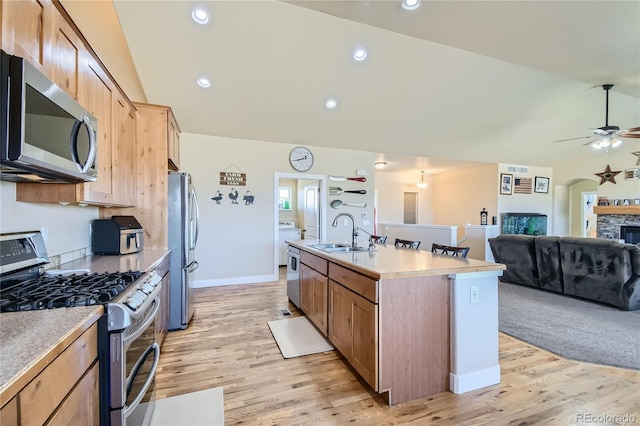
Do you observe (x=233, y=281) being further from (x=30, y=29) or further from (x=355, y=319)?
(x=30, y=29)

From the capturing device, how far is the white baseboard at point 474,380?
199 centimetres

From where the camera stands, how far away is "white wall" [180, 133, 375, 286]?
15.5 feet

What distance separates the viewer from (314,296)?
297 centimetres

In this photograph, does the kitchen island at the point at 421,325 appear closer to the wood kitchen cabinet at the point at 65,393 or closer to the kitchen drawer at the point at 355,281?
the kitchen drawer at the point at 355,281

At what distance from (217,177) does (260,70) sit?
6.41 feet

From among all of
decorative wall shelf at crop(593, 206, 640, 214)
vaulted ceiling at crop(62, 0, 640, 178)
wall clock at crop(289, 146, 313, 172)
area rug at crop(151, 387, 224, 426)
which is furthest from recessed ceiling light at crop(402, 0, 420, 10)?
decorative wall shelf at crop(593, 206, 640, 214)

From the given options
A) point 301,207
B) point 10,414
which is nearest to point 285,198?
point 301,207

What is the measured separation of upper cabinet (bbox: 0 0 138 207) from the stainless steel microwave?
0.49 feet

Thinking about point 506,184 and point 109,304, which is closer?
point 109,304

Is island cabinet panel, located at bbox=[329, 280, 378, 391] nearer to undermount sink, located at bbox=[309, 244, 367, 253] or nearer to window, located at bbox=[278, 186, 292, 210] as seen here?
undermount sink, located at bbox=[309, 244, 367, 253]

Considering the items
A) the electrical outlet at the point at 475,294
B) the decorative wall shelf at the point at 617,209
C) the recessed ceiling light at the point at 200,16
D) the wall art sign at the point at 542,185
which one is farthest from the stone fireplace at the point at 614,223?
the recessed ceiling light at the point at 200,16

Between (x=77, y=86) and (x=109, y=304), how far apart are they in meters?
1.37

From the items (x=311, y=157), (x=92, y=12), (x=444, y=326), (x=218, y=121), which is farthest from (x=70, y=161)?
(x=311, y=157)

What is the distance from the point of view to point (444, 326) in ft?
6.57
